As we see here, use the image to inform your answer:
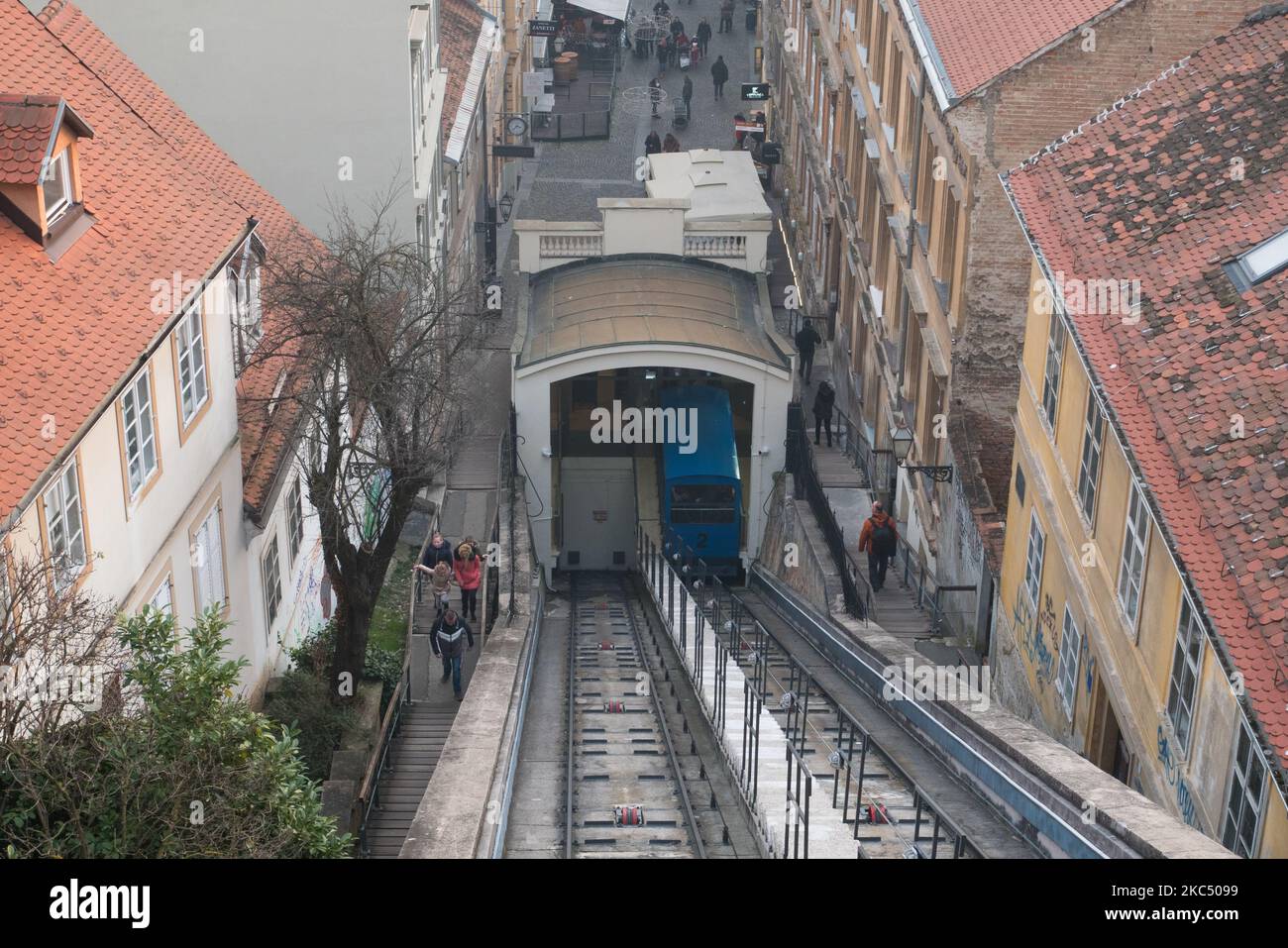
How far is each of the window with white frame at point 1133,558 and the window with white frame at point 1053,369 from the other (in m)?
3.89

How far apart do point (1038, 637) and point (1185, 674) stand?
649 centimetres

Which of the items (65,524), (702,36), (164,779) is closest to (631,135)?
(702,36)

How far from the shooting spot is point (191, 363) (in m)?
19.6

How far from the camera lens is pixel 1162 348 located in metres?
17.0

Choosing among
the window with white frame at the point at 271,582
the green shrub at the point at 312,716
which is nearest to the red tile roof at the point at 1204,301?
the green shrub at the point at 312,716

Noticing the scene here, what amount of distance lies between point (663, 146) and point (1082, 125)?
3342cm

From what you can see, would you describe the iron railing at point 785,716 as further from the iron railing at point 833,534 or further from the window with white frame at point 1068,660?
the window with white frame at point 1068,660

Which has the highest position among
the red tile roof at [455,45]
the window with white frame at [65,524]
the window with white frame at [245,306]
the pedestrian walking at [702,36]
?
the pedestrian walking at [702,36]

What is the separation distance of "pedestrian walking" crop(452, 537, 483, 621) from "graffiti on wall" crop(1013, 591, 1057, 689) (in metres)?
8.50

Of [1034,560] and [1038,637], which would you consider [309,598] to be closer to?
[1034,560]

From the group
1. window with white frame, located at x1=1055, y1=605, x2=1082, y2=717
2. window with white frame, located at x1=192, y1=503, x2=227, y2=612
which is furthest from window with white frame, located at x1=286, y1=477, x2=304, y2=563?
window with white frame, located at x1=1055, y1=605, x2=1082, y2=717

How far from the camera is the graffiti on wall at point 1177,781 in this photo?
15.2 meters
